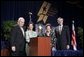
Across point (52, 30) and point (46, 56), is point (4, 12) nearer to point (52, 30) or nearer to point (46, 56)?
point (52, 30)

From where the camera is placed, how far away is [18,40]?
6.88 meters

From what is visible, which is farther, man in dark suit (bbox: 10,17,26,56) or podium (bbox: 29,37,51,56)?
man in dark suit (bbox: 10,17,26,56)

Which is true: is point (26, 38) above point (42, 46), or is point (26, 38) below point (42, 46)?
above

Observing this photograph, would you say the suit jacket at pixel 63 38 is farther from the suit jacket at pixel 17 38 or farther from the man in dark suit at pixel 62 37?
the suit jacket at pixel 17 38

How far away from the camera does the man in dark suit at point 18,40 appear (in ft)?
22.4

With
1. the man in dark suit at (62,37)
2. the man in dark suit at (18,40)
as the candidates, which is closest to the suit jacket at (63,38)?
the man in dark suit at (62,37)

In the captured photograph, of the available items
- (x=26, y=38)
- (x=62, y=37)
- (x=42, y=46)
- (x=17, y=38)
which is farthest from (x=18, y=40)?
(x=62, y=37)

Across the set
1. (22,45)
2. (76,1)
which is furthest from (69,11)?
(22,45)

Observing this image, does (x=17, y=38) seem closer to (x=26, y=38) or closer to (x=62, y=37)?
(x=26, y=38)

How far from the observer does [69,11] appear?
9.20 m

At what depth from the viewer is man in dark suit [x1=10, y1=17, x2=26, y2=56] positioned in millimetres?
6820

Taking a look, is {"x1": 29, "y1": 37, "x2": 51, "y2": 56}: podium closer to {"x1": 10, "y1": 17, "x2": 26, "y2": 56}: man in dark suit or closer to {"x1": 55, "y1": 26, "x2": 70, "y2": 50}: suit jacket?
{"x1": 10, "y1": 17, "x2": 26, "y2": 56}: man in dark suit

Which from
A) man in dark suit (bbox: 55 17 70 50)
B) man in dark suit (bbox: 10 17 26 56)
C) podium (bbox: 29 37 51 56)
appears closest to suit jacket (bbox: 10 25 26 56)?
man in dark suit (bbox: 10 17 26 56)

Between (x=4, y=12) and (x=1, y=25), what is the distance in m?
0.51
